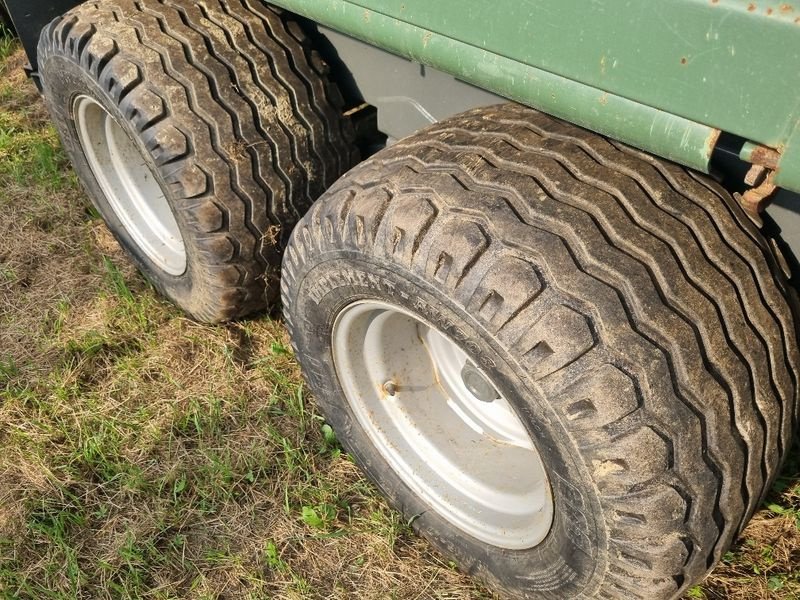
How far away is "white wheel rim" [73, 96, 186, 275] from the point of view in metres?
2.88

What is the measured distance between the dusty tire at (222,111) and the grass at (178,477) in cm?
43

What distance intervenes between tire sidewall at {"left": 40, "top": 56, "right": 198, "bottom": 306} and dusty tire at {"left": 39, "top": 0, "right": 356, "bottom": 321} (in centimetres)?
1

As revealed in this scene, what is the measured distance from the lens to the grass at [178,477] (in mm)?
2162

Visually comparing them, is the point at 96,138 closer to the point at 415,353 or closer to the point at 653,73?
the point at 415,353

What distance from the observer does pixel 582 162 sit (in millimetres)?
A: 1586

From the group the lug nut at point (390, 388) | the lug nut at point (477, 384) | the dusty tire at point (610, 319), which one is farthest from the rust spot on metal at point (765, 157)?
the lug nut at point (390, 388)

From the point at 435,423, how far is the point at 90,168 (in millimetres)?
1672

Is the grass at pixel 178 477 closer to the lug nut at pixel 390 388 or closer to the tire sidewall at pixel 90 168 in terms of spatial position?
the tire sidewall at pixel 90 168

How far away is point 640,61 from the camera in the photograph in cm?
126

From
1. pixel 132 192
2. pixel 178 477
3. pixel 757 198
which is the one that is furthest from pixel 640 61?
pixel 132 192

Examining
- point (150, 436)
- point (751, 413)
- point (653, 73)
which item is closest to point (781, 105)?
point (653, 73)

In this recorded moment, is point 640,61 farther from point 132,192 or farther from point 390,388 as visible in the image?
point 132,192

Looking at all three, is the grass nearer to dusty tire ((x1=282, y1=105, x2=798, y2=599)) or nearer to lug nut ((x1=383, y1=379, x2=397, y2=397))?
lug nut ((x1=383, y1=379, x2=397, y2=397))

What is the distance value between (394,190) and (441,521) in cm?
91
